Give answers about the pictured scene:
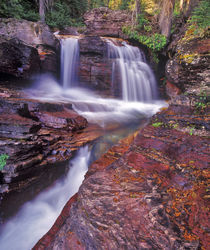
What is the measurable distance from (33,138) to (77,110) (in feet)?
11.8

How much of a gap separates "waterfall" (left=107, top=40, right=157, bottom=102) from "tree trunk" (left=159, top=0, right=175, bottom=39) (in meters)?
2.47

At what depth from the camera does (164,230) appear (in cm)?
141

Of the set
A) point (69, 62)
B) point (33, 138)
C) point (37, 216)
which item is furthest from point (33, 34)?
point (37, 216)

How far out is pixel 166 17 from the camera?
1094 centimetres

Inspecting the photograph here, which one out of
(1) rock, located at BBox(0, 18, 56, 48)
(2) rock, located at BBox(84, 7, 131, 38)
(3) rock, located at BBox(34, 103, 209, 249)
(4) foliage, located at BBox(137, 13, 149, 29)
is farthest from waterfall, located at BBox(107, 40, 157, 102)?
(3) rock, located at BBox(34, 103, 209, 249)

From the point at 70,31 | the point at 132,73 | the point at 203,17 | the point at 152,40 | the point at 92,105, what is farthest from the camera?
the point at 70,31

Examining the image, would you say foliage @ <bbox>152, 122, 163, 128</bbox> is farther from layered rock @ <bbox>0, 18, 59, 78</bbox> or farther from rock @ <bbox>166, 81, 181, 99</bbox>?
layered rock @ <bbox>0, 18, 59, 78</bbox>

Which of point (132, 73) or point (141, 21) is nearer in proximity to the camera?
point (132, 73)

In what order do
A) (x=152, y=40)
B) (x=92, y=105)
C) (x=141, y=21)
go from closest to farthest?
(x=92, y=105), (x=152, y=40), (x=141, y=21)

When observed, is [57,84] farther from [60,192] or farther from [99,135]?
[60,192]

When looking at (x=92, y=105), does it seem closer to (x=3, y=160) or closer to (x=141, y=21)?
(x=3, y=160)

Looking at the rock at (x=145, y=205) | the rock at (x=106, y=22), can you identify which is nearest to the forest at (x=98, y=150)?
the rock at (x=145, y=205)

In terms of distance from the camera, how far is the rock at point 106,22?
1361 cm

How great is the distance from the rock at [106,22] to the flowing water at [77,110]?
10.7ft
